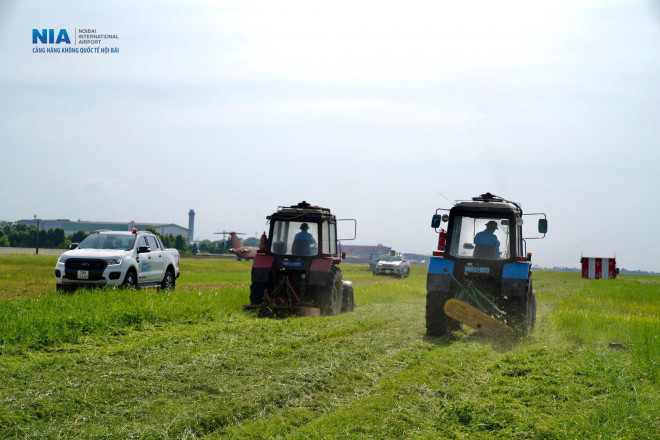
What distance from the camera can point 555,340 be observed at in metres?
11.1

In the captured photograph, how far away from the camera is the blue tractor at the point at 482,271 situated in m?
11.1

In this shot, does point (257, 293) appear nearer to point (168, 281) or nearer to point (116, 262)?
point (116, 262)

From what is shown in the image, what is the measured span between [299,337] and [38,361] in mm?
4166

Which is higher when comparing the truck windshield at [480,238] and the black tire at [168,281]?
the truck windshield at [480,238]

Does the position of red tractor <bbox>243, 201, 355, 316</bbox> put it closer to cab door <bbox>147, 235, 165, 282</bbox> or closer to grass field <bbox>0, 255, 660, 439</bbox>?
grass field <bbox>0, 255, 660, 439</bbox>

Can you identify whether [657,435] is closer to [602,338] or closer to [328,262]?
[602,338]

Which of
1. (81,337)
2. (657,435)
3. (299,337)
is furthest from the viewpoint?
(299,337)

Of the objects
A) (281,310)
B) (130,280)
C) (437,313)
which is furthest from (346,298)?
(130,280)

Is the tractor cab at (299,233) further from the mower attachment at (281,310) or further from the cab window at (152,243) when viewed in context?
the cab window at (152,243)

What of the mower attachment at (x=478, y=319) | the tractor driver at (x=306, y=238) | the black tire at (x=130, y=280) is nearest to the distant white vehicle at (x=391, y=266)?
the black tire at (x=130, y=280)

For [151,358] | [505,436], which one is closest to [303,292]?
[151,358]

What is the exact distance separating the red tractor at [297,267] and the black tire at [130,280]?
397 centimetres

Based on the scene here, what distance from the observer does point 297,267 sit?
13789 mm

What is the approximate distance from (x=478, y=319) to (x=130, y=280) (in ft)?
30.8
